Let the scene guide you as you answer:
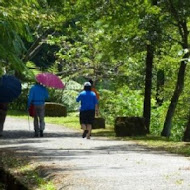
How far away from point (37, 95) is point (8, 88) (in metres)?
1.16

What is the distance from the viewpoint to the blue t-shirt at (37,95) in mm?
18203

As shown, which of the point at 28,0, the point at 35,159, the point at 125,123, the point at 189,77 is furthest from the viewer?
the point at 189,77

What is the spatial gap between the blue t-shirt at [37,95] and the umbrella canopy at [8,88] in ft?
2.01

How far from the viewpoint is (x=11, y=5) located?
1217 cm

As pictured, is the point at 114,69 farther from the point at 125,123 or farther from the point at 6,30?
the point at 6,30

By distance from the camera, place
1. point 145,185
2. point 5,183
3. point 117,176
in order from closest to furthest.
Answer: point 145,185, point 117,176, point 5,183

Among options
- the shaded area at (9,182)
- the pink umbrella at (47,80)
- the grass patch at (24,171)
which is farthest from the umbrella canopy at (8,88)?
the shaded area at (9,182)

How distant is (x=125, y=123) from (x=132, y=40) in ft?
9.87

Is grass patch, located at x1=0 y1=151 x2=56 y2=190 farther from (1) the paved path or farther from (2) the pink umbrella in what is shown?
(2) the pink umbrella

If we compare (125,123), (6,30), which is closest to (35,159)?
(6,30)

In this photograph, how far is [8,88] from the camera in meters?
17.4

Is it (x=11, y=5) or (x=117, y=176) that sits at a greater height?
(x=11, y=5)

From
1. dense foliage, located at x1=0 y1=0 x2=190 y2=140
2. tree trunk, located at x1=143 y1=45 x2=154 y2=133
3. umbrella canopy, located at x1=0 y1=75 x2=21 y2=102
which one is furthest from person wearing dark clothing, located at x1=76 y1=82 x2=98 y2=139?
tree trunk, located at x1=143 y1=45 x2=154 y2=133

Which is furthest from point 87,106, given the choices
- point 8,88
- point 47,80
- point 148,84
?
point 148,84
